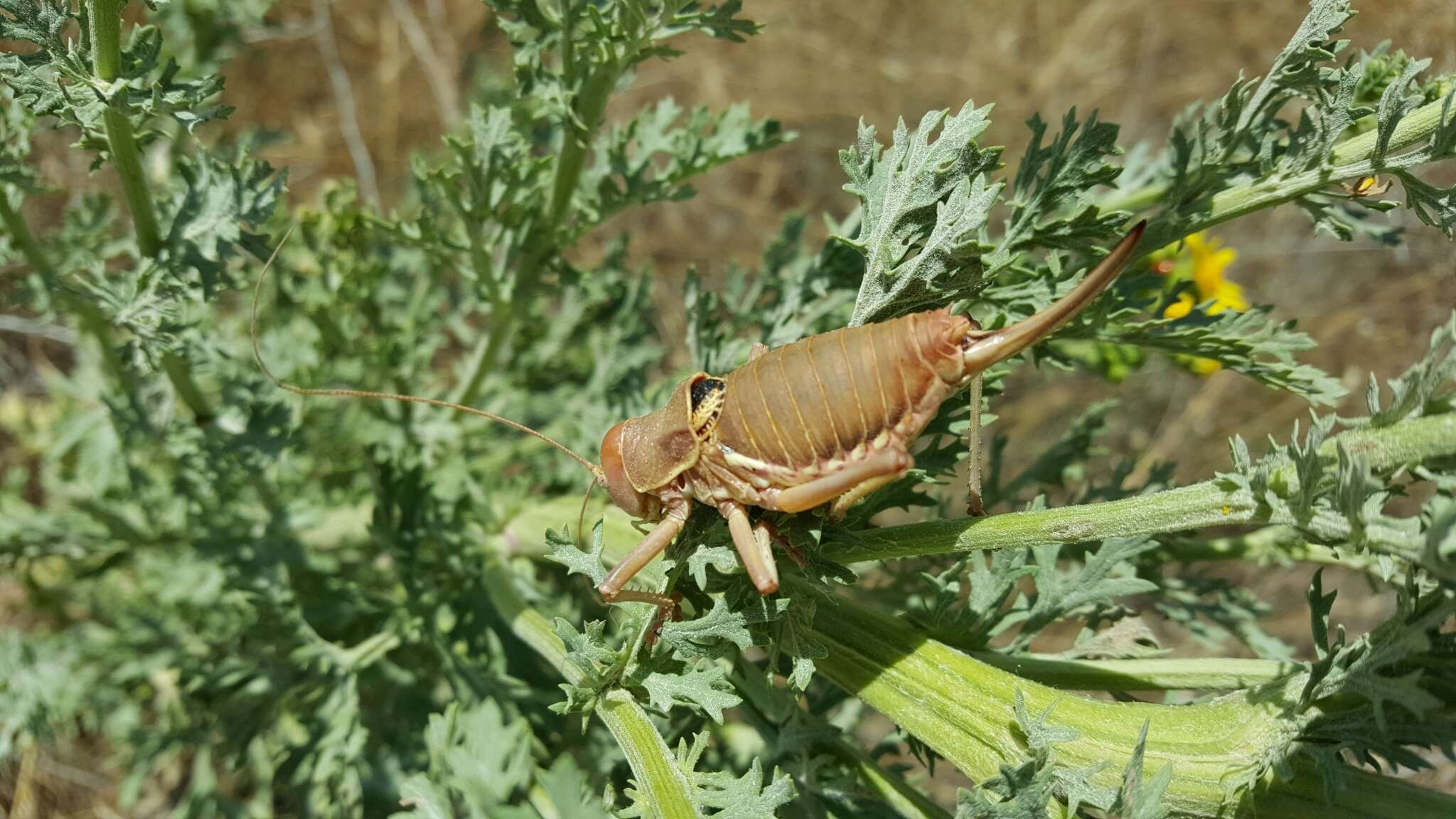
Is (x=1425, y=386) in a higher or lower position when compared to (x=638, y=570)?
higher

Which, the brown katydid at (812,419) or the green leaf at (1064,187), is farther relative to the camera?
the green leaf at (1064,187)

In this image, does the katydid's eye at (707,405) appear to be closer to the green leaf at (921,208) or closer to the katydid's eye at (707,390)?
the katydid's eye at (707,390)

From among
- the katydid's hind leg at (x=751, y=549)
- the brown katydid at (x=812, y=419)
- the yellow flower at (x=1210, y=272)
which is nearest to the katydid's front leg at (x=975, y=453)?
the brown katydid at (x=812, y=419)

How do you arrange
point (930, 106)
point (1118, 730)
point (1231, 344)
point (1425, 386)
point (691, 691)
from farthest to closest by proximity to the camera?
point (930, 106) → point (1231, 344) → point (691, 691) → point (1118, 730) → point (1425, 386)

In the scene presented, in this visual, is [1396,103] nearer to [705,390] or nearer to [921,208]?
[921,208]

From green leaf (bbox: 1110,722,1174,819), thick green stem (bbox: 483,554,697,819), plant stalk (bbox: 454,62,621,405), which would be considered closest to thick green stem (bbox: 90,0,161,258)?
plant stalk (bbox: 454,62,621,405)

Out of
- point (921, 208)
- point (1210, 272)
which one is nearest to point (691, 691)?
point (921, 208)

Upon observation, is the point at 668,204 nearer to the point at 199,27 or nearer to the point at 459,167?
the point at 199,27
